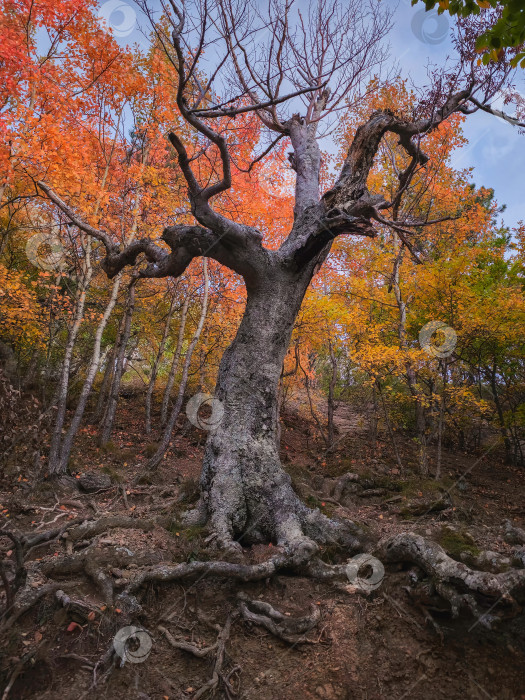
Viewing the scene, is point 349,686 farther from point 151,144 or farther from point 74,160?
point 151,144

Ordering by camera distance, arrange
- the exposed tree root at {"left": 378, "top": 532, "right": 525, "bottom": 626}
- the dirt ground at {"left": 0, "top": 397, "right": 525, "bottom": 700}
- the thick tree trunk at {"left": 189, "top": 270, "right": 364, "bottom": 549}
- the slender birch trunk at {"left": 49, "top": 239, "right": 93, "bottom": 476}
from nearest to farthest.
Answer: the dirt ground at {"left": 0, "top": 397, "right": 525, "bottom": 700}, the exposed tree root at {"left": 378, "top": 532, "right": 525, "bottom": 626}, the thick tree trunk at {"left": 189, "top": 270, "right": 364, "bottom": 549}, the slender birch trunk at {"left": 49, "top": 239, "right": 93, "bottom": 476}

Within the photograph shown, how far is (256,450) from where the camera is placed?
475 cm

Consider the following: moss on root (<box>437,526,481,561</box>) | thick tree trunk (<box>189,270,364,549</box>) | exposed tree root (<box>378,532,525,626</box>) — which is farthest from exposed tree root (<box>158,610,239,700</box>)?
moss on root (<box>437,526,481,561</box>)

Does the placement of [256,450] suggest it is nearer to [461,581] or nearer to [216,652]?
[216,652]

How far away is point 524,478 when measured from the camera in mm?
11219

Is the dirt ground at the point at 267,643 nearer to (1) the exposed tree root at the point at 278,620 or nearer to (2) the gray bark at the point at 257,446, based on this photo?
(1) the exposed tree root at the point at 278,620

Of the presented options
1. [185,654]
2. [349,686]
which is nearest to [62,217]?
[185,654]

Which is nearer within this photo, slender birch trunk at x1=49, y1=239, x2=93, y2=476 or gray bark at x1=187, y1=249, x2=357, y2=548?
gray bark at x1=187, y1=249, x2=357, y2=548

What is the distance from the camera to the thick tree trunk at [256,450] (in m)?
4.38

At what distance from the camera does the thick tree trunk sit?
14.4 ft

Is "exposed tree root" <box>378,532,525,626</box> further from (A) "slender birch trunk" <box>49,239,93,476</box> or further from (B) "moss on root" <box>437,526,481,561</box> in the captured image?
(A) "slender birch trunk" <box>49,239,93,476</box>

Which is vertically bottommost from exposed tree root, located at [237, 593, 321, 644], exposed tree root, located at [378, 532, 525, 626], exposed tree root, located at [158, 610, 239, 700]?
exposed tree root, located at [158, 610, 239, 700]

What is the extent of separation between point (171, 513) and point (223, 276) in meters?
9.23

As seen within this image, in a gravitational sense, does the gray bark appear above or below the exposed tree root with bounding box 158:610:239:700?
above
